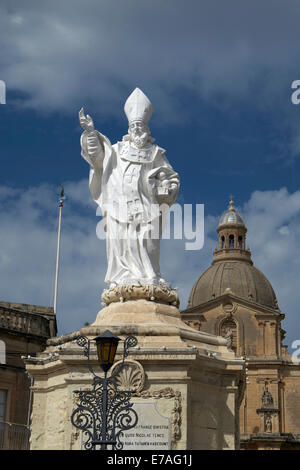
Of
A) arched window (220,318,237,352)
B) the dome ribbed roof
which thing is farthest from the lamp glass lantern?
the dome ribbed roof

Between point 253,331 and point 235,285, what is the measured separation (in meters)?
5.33

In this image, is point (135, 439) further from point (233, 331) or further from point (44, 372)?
point (233, 331)

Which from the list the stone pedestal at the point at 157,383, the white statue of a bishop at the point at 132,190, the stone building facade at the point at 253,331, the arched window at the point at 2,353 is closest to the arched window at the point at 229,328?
the stone building facade at the point at 253,331

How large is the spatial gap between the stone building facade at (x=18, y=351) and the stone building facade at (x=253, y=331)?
28.7m

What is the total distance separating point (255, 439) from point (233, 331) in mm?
12762

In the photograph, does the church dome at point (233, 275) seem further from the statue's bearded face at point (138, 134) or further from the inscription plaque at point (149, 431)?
the inscription plaque at point (149, 431)

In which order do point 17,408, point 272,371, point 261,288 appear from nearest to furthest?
1. point 17,408
2. point 272,371
3. point 261,288

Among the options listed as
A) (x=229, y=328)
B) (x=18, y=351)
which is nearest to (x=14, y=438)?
(x=18, y=351)

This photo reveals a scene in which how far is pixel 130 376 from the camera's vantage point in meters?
13.7

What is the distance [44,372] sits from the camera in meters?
14.9

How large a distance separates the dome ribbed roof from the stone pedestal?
164 ft

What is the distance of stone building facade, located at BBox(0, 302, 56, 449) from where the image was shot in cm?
2586
